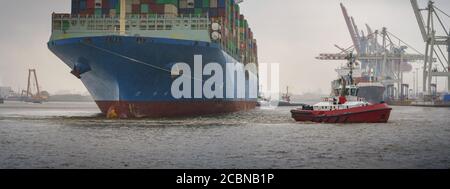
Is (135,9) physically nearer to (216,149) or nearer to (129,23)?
(129,23)

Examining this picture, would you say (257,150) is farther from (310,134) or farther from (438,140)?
(438,140)

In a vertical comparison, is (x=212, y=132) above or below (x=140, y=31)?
below

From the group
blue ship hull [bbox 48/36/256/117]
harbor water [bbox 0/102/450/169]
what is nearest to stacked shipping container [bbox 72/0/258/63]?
blue ship hull [bbox 48/36/256/117]

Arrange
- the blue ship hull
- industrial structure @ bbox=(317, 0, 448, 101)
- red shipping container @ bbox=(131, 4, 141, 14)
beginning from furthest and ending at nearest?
industrial structure @ bbox=(317, 0, 448, 101) < red shipping container @ bbox=(131, 4, 141, 14) < the blue ship hull

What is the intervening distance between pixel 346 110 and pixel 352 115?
2.13ft

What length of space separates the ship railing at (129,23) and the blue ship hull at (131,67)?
263 centimetres

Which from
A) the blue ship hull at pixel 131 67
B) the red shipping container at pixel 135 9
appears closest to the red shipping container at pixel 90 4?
→ the red shipping container at pixel 135 9

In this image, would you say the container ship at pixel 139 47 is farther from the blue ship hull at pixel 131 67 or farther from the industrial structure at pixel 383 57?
the industrial structure at pixel 383 57

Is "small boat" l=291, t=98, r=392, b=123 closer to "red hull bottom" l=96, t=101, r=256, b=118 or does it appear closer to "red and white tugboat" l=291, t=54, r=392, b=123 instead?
"red and white tugboat" l=291, t=54, r=392, b=123

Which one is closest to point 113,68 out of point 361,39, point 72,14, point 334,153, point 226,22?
point 72,14

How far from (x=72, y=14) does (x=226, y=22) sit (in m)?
16.0

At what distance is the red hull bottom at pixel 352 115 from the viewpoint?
132ft

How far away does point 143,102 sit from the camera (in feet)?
138

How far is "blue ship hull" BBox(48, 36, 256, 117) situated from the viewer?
132 feet
